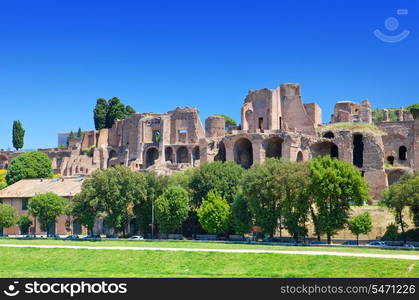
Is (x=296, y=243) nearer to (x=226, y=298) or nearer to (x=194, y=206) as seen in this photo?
(x=194, y=206)

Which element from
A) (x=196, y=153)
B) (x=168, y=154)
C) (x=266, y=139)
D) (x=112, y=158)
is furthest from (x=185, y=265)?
(x=112, y=158)

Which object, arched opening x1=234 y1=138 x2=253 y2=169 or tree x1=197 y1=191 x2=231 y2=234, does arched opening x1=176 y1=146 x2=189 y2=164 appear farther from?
tree x1=197 y1=191 x2=231 y2=234

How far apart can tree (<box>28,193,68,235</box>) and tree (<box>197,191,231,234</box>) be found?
52.1ft

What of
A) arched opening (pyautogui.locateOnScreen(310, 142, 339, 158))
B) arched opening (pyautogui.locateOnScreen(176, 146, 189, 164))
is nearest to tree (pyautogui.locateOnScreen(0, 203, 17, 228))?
arched opening (pyautogui.locateOnScreen(176, 146, 189, 164))

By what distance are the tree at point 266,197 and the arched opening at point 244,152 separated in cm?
2700

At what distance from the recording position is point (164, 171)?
7594cm

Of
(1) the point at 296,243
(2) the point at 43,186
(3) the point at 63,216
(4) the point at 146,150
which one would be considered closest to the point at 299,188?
(1) the point at 296,243

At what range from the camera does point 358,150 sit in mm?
74438

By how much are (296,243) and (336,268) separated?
13.2 m

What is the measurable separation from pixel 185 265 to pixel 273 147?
40668 millimetres

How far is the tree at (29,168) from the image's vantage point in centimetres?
8525

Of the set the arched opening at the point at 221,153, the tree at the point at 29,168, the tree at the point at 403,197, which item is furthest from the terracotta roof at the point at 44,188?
the tree at the point at 403,197

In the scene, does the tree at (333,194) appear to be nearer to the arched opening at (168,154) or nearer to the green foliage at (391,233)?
the green foliage at (391,233)

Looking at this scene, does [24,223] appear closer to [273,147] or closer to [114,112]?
[273,147]
